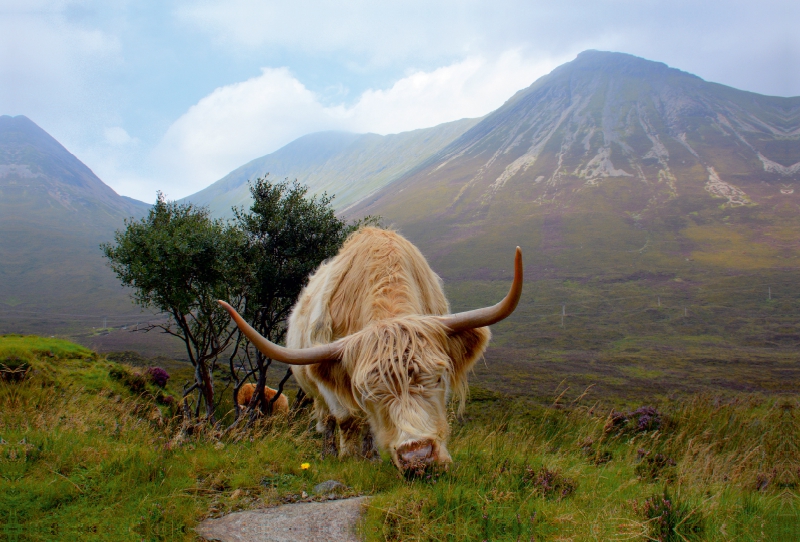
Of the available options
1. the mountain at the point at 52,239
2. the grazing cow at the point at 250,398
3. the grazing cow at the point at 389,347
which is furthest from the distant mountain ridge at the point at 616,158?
the grazing cow at the point at 389,347

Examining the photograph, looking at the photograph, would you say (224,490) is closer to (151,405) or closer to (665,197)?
(151,405)

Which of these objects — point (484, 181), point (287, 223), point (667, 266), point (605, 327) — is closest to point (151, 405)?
point (287, 223)

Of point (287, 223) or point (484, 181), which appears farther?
point (484, 181)

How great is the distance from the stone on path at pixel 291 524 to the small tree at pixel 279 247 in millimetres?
6003

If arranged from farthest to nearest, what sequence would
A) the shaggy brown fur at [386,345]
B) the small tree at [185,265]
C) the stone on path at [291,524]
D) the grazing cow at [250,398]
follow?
1. the grazing cow at [250,398]
2. the small tree at [185,265]
3. the shaggy brown fur at [386,345]
4. the stone on path at [291,524]

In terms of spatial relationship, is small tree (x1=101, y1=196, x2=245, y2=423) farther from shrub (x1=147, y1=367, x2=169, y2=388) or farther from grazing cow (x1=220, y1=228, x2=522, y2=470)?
grazing cow (x1=220, y1=228, x2=522, y2=470)

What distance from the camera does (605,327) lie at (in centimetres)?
4072

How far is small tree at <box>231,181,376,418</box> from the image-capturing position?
9.01m

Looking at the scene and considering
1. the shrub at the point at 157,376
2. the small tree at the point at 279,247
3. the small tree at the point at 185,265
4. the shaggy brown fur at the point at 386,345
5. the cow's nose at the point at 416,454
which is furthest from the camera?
the shrub at the point at 157,376

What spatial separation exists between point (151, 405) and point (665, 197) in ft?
293

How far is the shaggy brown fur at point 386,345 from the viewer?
3.55 m

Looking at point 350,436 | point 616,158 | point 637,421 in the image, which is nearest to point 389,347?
point 350,436

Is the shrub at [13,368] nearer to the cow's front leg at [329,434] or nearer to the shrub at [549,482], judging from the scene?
the cow's front leg at [329,434]

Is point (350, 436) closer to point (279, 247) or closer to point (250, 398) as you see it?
point (279, 247)
